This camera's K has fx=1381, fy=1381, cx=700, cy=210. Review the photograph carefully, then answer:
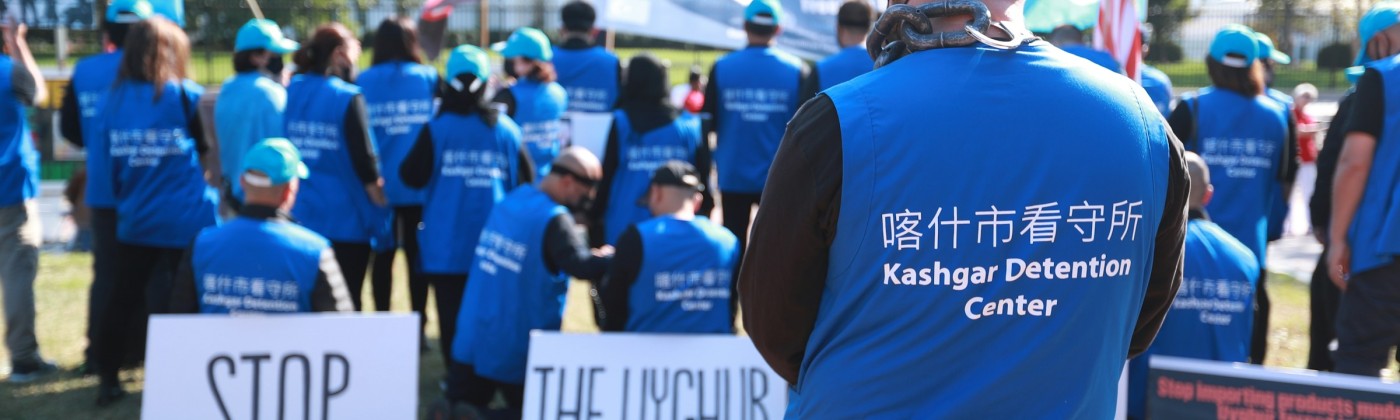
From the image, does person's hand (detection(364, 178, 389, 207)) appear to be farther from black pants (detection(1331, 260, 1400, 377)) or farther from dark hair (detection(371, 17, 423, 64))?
black pants (detection(1331, 260, 1400, 377))

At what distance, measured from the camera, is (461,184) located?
610 centimetres

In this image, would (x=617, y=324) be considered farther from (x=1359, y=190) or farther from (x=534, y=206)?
(x=1359, y=190)

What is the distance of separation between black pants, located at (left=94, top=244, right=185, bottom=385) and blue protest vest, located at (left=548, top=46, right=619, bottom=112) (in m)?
2.69

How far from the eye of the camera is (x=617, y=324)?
17.4 ft

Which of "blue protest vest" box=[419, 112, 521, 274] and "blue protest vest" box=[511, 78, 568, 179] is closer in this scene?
"blue protest vest" box=[419, 112, 521, 274]

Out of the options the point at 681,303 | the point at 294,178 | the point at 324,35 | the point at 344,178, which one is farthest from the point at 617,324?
the point at 324,35

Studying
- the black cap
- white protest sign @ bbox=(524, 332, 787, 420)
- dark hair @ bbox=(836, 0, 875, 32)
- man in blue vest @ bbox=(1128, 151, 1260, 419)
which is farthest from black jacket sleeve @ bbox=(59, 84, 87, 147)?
man in blue vest @ bbox=(1128, 151, 1260, 419)

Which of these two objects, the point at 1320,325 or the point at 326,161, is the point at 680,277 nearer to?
the point at 326,161

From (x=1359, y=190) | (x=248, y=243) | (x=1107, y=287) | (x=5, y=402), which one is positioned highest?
(x=1107, y=287)

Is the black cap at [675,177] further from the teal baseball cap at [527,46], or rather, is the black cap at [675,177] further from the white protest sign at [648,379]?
the teal baseball cap at [527,46]

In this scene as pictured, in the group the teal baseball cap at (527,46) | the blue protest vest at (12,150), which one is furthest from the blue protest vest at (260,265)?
the teal baseball cap at (527,46)

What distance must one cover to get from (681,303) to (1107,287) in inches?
124

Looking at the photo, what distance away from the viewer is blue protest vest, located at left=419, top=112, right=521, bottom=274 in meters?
6.06

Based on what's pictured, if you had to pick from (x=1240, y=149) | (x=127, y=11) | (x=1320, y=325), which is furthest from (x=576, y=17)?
(x=1320, y=325)
